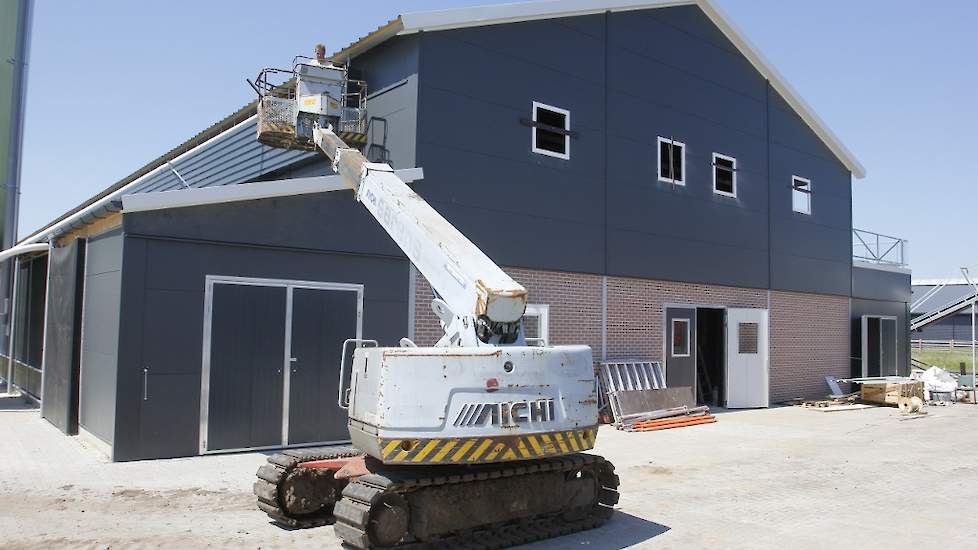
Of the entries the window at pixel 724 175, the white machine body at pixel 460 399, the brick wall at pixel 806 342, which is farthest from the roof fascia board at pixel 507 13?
the brick wall at pixel 806 342

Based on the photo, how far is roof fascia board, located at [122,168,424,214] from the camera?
9.62 m

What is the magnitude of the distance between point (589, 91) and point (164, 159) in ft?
45.6

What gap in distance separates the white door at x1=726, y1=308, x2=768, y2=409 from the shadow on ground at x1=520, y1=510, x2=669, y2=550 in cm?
1110

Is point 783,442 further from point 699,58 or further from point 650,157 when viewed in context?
point 699,58

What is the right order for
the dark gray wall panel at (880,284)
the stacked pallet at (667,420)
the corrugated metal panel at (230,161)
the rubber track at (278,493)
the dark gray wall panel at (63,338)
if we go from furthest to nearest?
the dark gray wall panel at (880,284)
the corrugated metal panel at (230,161)
the stacked pallet at (667,420)
the dark gray wall panel at (63,338)
the rubber track at (278,493)

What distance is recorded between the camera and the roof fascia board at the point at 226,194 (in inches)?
379

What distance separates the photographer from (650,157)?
16500 mm

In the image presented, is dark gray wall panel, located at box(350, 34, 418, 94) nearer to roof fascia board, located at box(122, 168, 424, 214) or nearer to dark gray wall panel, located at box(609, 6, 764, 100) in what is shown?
roof fascia board, located at box(122, 168, 424, 214)

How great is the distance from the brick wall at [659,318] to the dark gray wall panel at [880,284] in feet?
2.84

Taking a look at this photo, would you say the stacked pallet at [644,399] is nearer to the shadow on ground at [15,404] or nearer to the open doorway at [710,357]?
the open doorway at [710,357]

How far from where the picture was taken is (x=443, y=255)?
6.84 meters

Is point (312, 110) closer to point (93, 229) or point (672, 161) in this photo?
point (93, 229)

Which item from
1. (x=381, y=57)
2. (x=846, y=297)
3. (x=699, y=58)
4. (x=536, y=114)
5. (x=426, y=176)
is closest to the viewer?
(x=426, y=176)

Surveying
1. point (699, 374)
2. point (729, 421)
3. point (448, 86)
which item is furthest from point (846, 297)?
point (448, 86)
